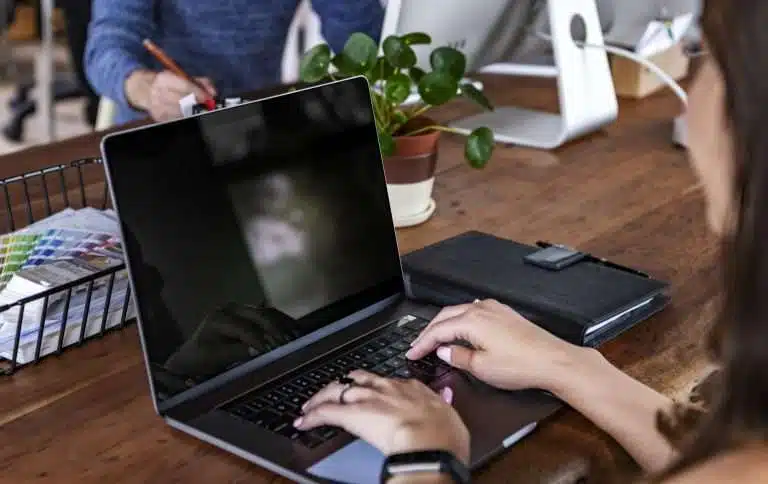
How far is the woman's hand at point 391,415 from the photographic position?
2.52 ft

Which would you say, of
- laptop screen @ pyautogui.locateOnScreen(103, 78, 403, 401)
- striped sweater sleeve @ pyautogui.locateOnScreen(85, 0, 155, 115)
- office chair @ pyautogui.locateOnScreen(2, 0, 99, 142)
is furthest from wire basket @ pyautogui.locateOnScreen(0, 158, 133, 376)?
office chair @ pyautogui.locateOnScreen(2, 0, 99, 142)

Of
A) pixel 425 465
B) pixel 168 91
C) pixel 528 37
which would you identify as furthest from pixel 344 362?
pixel 528 37

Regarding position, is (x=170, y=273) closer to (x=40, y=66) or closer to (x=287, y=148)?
(x=287, y=148)

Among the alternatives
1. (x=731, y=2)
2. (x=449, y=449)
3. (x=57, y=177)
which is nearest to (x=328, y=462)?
(x=449, y=449)

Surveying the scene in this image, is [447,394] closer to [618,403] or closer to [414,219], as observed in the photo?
[618,403]

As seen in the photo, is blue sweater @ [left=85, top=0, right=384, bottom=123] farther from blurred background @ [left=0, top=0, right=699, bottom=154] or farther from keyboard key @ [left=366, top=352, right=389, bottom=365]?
keyboard key @ [left=366, top=352, right=389, bottom=365]

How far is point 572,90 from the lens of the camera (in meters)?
1.67

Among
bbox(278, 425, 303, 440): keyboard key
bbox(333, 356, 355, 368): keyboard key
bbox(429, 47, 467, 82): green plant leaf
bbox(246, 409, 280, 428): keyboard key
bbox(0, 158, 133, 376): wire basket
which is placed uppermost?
bbox(429, 47, 467, 82): green plant leaf

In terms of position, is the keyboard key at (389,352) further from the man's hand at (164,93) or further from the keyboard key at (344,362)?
the man's hand at (164,93)

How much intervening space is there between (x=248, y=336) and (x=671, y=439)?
40 centimetres

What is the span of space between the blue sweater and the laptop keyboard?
1.04m

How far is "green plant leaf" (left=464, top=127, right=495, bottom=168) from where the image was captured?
1270mm

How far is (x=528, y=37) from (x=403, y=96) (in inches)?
26.6

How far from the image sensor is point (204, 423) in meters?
0.84
